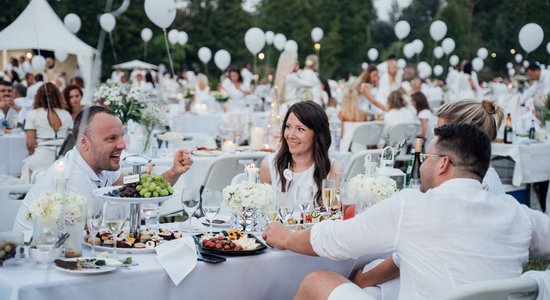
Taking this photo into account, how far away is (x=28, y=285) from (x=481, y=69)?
25093mm

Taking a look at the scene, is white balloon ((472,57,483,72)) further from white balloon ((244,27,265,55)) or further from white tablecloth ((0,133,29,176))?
white tablecloth ((0,133,29,176))

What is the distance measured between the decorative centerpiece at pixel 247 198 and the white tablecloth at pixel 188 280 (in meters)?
0.34

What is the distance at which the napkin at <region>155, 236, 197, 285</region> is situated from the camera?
2529 mm

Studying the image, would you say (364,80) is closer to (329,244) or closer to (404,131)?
(404,131)

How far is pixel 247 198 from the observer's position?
10.3ft

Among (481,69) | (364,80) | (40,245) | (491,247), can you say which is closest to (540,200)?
(364,80)

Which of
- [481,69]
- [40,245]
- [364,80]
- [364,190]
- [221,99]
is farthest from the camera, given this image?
[481,69]

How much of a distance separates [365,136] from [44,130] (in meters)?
3.75

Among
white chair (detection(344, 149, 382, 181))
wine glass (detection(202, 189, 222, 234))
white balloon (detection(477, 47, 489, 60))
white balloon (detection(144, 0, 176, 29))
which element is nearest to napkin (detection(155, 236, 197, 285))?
wine glass (detection(202, 189, 222, 234))

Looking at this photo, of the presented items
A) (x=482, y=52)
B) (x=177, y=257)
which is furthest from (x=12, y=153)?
(x=482, y=52)

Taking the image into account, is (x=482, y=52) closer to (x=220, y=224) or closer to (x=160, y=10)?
(x=160, y=10)

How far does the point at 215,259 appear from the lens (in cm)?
267

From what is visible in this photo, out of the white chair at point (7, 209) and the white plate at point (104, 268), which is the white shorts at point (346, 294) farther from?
the white chair at point (7, 209)

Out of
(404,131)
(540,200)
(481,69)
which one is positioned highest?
(481,69)
